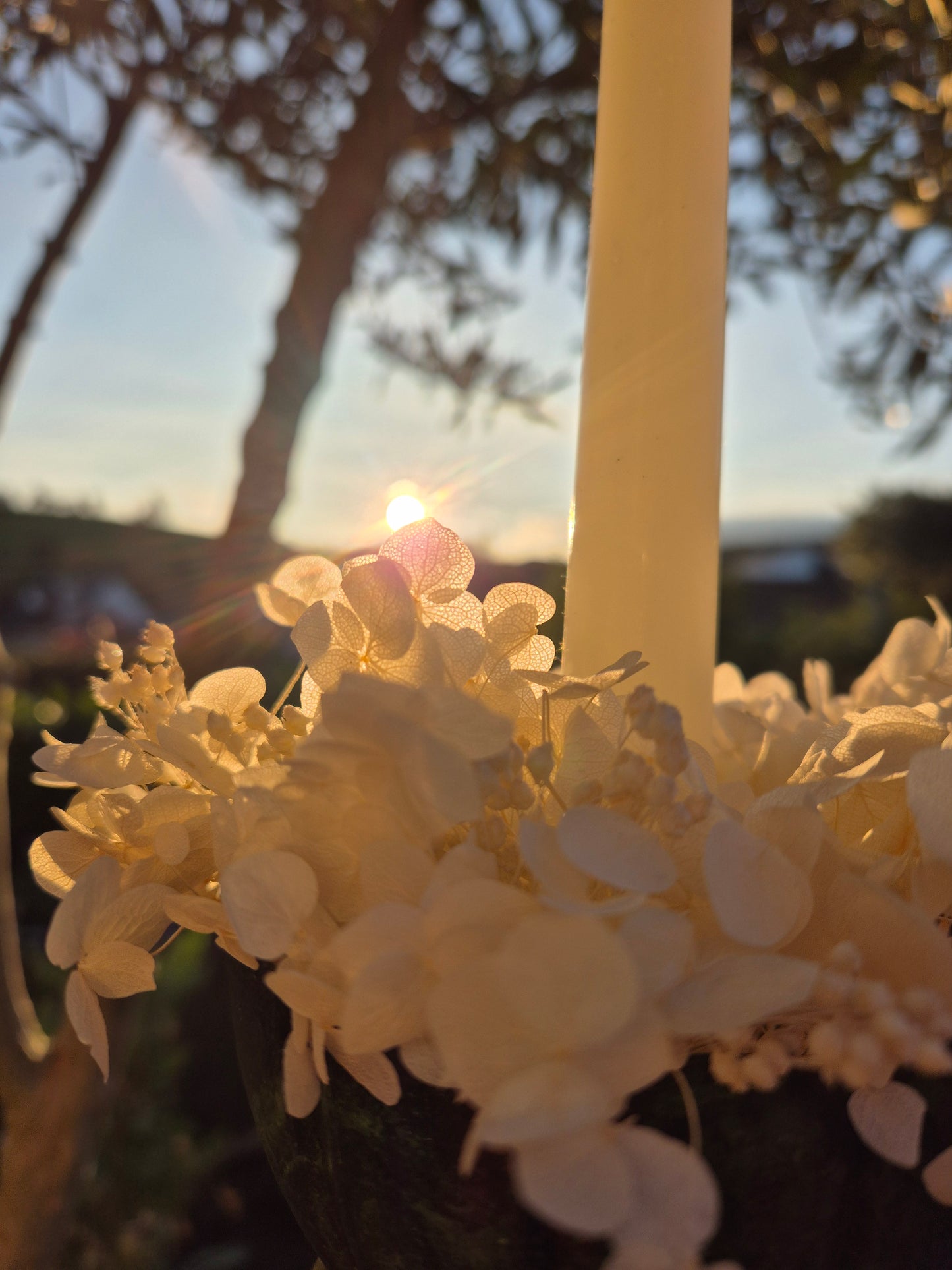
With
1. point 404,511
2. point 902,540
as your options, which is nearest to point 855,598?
point 902,540

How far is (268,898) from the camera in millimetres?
222

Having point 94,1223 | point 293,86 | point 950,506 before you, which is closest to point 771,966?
point 293,86

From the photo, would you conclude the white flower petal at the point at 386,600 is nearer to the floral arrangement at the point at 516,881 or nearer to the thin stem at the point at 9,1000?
the floral arrangement at the point at 516,881

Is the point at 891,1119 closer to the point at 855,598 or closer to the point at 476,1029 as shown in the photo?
the point at 476,1029

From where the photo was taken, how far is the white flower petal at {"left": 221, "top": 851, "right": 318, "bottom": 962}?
217 millimetres

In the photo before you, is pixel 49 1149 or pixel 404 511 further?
pixel 49 1149

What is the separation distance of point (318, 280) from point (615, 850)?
0.88m

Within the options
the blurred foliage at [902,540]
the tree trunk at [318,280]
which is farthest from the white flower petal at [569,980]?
the blurred foliage at [902,540]

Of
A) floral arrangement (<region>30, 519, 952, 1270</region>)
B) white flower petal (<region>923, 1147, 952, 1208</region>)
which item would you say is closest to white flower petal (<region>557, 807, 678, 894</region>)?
floral arrangement (<region>30, 519, 952, 1270</region>)

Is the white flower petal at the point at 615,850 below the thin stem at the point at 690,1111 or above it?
above

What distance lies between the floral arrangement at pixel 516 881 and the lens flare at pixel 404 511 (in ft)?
0.14

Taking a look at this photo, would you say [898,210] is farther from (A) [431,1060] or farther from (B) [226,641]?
(A) [431,1060]

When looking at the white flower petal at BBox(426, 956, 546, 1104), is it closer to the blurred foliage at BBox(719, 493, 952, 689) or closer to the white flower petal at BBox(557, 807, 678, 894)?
the white flower petal at BBox(557, 807, 678, 894)

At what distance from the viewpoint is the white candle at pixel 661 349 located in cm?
35
